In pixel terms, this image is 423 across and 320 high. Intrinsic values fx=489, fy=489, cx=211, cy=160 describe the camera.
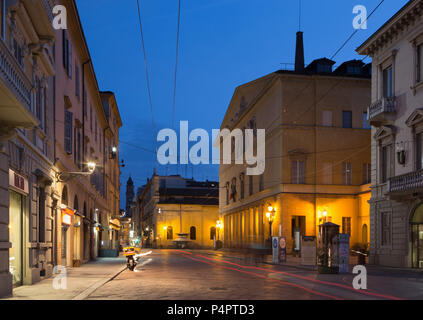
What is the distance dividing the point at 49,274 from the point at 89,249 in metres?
15.6

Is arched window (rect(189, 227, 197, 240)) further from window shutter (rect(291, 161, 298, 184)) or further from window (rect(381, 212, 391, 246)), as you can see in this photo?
Answer: window (rect(381, 212, 391, 246))

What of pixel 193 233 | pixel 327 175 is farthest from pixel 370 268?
pixel 193 233

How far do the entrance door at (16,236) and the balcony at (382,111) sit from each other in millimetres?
20678

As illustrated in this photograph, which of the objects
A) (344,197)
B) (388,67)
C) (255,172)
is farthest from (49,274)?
(255,172)

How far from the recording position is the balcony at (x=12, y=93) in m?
10.5

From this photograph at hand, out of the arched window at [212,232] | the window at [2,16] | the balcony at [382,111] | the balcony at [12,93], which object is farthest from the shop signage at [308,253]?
the arched window at [212,232]

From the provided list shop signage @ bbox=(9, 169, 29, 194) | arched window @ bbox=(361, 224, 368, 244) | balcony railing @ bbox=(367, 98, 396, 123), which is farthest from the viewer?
arched window @ bbox=(361, 224, 368, 244)

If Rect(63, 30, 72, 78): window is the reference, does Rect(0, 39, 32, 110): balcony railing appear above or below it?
below

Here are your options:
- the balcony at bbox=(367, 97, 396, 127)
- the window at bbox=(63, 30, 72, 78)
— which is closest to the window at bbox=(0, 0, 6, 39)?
the window at bbox=(63, 30, 72, 78)

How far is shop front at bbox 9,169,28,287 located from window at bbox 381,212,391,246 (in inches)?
838

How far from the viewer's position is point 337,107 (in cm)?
4459

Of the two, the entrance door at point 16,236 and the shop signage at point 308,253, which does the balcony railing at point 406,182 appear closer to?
the shop signage at point 308,253

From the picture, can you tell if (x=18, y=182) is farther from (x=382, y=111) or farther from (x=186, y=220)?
(x=186, y=220)

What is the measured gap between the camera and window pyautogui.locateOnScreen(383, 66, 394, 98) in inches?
1150
